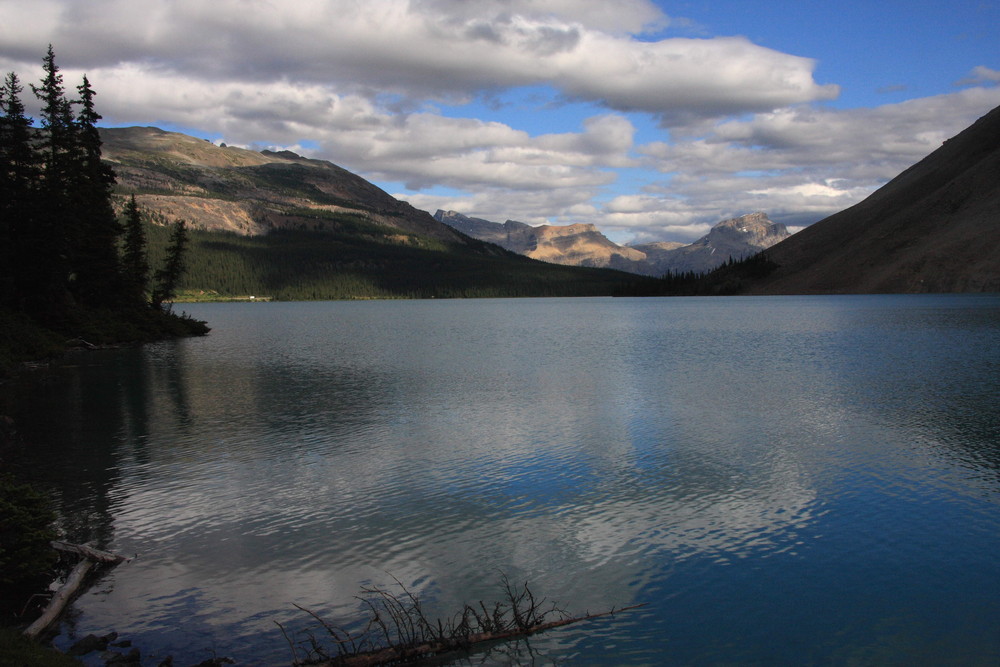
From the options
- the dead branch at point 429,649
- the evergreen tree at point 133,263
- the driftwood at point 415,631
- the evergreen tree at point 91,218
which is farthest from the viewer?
the evergreen tree at point 133,263

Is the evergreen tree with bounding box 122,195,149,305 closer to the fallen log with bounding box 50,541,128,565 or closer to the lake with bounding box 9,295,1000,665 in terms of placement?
the lake with bounding box 9,295,1000,665

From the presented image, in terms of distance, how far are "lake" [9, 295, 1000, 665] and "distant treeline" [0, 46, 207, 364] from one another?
64.9 feet

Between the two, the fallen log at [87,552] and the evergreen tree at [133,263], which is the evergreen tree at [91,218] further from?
the fallen log at [87,552]

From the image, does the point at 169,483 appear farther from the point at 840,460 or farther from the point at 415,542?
the point at 840,460

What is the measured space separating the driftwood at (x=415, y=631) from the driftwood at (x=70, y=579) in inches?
193

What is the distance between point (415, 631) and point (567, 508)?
8292 millimetres

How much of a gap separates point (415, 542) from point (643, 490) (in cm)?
842

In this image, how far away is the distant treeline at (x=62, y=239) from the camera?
6072 cm

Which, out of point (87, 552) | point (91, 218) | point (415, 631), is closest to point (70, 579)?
point (87, 552)

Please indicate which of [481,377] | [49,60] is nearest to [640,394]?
[481,377]

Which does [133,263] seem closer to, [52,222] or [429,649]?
[52,222]

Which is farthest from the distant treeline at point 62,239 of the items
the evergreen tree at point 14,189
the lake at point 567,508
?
the lake at point 567,508

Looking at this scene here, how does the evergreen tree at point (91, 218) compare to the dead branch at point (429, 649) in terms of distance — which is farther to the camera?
the evergreen tree at point (91, 218)

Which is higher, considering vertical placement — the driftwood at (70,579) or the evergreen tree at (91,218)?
→ the evergreen tree at (91,218)
